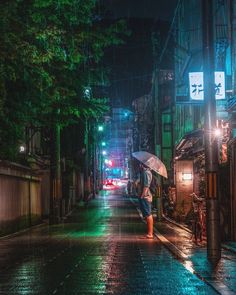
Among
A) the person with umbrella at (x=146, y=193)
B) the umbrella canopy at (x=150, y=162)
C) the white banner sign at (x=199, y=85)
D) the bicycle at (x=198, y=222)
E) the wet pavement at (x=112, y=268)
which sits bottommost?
the wet pavement at (x=112, y=268)

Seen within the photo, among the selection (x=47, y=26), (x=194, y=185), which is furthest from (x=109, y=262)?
(x=194, y=185)

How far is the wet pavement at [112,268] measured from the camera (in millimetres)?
10391

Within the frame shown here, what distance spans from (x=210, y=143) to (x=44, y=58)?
5355 millimetres

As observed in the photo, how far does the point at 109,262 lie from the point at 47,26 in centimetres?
721

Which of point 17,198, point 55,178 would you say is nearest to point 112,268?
point 17,198

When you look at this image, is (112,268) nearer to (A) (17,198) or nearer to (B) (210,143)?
(B) (210,143)

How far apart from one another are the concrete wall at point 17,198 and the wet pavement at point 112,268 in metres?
4.28

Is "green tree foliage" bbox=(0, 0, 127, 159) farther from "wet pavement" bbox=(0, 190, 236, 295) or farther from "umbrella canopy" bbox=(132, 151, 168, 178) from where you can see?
"wet pavement" bbox=(0, 190, 236, 295)

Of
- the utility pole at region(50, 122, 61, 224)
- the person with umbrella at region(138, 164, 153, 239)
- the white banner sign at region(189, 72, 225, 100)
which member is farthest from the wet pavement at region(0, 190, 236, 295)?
the utility pole at region(50, 122, 61, 224)

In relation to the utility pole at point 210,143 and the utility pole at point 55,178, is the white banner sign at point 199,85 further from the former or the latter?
the utility pole at point 55,178

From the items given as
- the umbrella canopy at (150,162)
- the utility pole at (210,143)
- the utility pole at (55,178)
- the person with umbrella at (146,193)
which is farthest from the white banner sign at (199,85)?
Answer: the utility pole at (55,178)

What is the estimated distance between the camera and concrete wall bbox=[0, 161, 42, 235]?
23403 millimetres

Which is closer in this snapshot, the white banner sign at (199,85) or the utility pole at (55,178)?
the white banner sign at (199,85)

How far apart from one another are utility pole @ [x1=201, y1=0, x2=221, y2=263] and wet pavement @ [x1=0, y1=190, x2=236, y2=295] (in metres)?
0.59
